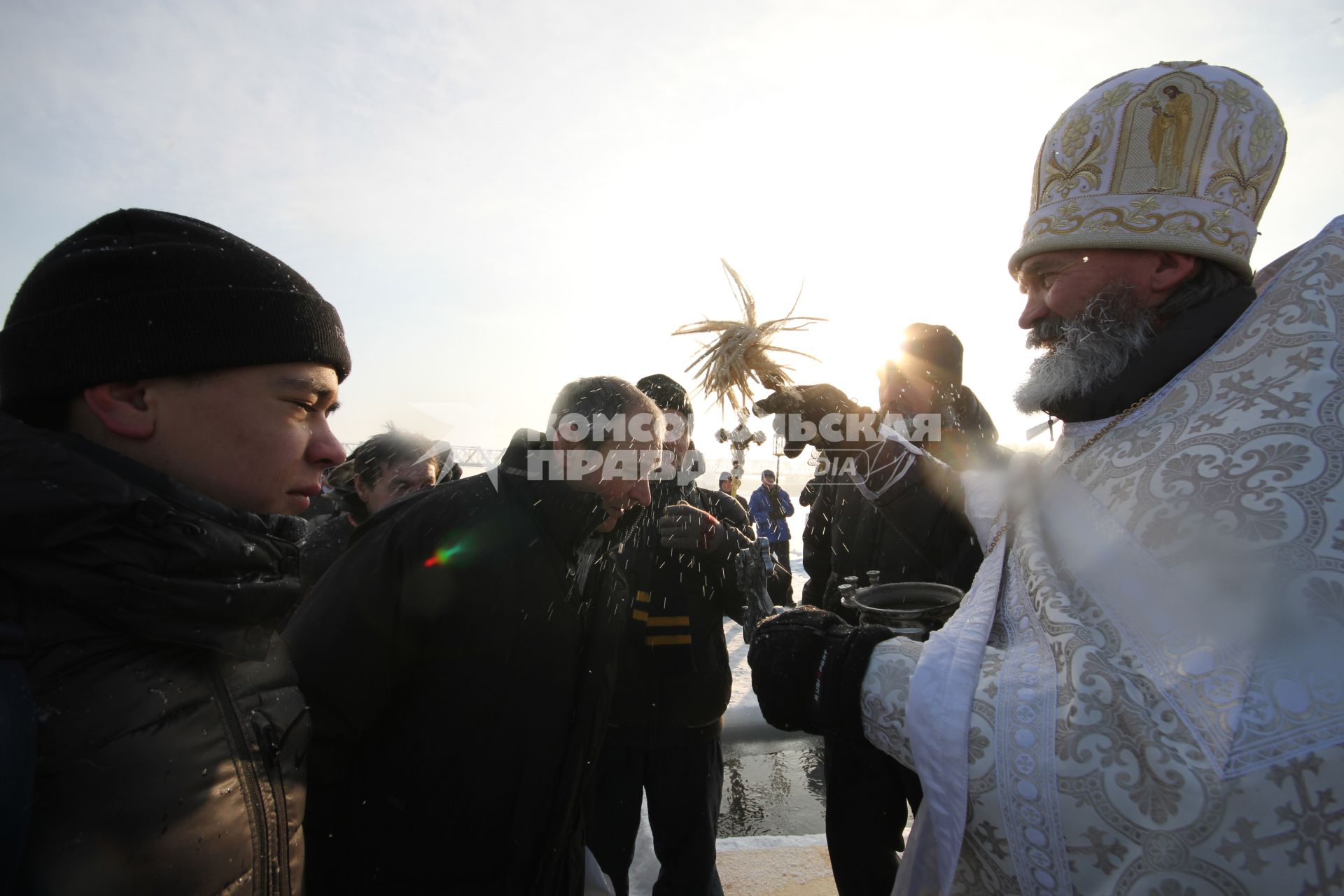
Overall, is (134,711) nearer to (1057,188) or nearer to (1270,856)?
(1270,856)

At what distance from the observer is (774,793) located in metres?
4.86

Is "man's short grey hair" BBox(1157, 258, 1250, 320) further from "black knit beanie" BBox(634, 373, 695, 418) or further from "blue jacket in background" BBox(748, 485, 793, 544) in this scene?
"blue jacket in background" BBox(748, 485, 793, 544)

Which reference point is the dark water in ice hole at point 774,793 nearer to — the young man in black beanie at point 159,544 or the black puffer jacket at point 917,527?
the black puffer jacket at point 917,527

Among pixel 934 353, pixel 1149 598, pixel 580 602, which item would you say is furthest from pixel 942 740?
pixel 934 353

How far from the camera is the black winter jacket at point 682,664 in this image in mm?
3434

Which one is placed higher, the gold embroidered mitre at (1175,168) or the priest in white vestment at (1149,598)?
the gold embroidered mitre at (1175,168)

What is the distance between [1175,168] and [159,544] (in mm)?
2678

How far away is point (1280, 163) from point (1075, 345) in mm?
912

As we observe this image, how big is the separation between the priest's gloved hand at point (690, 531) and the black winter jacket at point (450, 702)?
1230 mm

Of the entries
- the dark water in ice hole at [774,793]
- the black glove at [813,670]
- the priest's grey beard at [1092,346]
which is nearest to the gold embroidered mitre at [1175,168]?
the priest's grey beard at [1092,346]

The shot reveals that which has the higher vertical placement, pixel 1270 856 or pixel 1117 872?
pixel 1270 856

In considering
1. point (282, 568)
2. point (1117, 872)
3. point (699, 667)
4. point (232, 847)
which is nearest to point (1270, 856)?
point (1117, 872)

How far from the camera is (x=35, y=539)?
3.04ft

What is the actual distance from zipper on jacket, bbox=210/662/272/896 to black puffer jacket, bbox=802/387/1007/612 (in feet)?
8.79
